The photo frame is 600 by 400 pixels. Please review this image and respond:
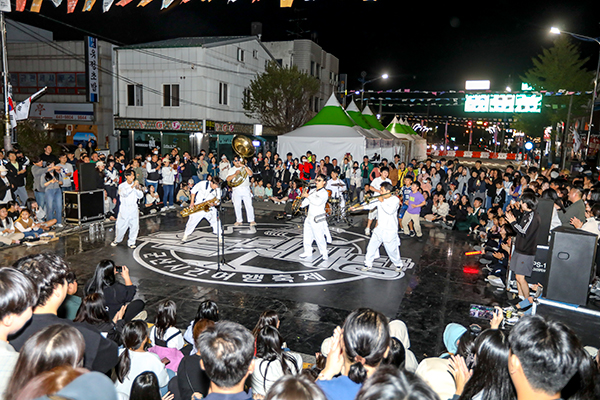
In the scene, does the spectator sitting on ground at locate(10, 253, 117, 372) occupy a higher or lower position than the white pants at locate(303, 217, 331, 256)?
higher

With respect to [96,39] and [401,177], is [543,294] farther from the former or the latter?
[96,39]

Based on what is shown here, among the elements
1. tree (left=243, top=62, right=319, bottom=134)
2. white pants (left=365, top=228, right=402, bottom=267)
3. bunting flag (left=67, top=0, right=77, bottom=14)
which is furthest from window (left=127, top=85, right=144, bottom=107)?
white pants (left=365, top=228, right=402, bottom=267)

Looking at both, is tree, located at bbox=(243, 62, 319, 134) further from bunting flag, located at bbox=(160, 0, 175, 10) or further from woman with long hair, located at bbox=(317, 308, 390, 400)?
woman with long hair, located at bbox=(317, 308, 390, 400)

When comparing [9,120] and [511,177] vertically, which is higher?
[9,120]

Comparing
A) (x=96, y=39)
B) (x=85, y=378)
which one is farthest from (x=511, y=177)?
(x=96, y=39)

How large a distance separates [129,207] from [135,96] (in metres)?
19.3

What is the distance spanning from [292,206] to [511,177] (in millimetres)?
7450

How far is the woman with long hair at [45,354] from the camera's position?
200cm

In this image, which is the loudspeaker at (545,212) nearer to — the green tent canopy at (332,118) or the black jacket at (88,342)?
the black jacket at (88,342)

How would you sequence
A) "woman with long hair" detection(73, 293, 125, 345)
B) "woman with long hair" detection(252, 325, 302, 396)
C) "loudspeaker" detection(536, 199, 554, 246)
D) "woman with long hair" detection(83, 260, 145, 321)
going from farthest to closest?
"loudspeaker" detection(536, 199, 554, 246) < "woman with long hair" detection(83, 260, 145, 321) < "woman with long hair" detection(73, 293, 125, 345) < "woman with long hair" detection(252, 325, 302, 396)

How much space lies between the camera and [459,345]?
351 cm

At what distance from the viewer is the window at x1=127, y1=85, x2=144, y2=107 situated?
27.2 metres

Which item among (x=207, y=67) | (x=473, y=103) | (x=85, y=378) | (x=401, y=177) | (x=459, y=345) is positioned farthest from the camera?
(x=473, y=103)

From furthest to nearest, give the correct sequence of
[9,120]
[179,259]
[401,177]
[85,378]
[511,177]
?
1. [401,177]
2. [511,177]
3. [9,120]
4. [179,259]
5. [85,378]
